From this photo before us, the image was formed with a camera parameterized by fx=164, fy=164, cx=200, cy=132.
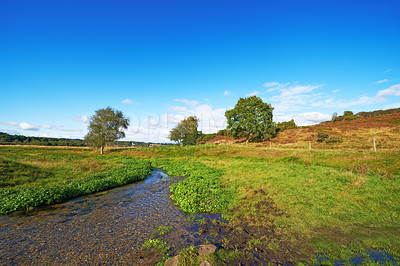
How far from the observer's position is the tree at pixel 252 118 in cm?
5603

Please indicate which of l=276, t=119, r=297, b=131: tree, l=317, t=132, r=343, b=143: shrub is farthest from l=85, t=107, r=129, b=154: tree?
l=276, t=119, r=297, b=131: tree

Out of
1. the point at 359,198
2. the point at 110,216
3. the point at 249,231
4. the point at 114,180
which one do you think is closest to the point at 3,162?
the point at 114,180

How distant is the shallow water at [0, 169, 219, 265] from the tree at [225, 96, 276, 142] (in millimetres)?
46475

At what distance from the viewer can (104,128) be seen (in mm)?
56812

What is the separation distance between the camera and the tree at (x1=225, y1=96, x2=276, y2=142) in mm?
56031

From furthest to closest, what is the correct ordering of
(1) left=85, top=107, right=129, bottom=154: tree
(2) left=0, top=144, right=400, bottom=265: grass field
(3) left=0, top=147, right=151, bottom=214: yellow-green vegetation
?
(1) left=85, top=107, right=129, bottom=154: tree, (3) left=0, top=147, right=151, bottom=214: yellow-green vegetation, (2) left=0, top=144, right=400, bottom=265: grass field

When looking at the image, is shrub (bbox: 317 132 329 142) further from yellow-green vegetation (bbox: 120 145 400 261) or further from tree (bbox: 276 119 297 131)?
tree (bbox: 276 119 297 131)

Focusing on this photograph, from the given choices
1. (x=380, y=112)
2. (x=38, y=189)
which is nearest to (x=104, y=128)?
(x=38, y=189)

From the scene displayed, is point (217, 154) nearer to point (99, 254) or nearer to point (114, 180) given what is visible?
point (114, 180)

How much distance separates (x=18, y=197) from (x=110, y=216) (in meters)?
7.87

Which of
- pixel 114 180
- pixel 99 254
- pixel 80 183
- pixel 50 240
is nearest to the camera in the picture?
pixel 99 254

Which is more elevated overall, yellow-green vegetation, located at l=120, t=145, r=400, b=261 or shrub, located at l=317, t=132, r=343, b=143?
shrub, located at l=317, t=132, r=343, b=143

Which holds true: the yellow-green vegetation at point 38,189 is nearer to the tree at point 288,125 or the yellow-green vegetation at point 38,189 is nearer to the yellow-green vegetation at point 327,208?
the yellow-green vegetation at point 327,208

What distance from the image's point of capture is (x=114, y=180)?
65.7 ft
